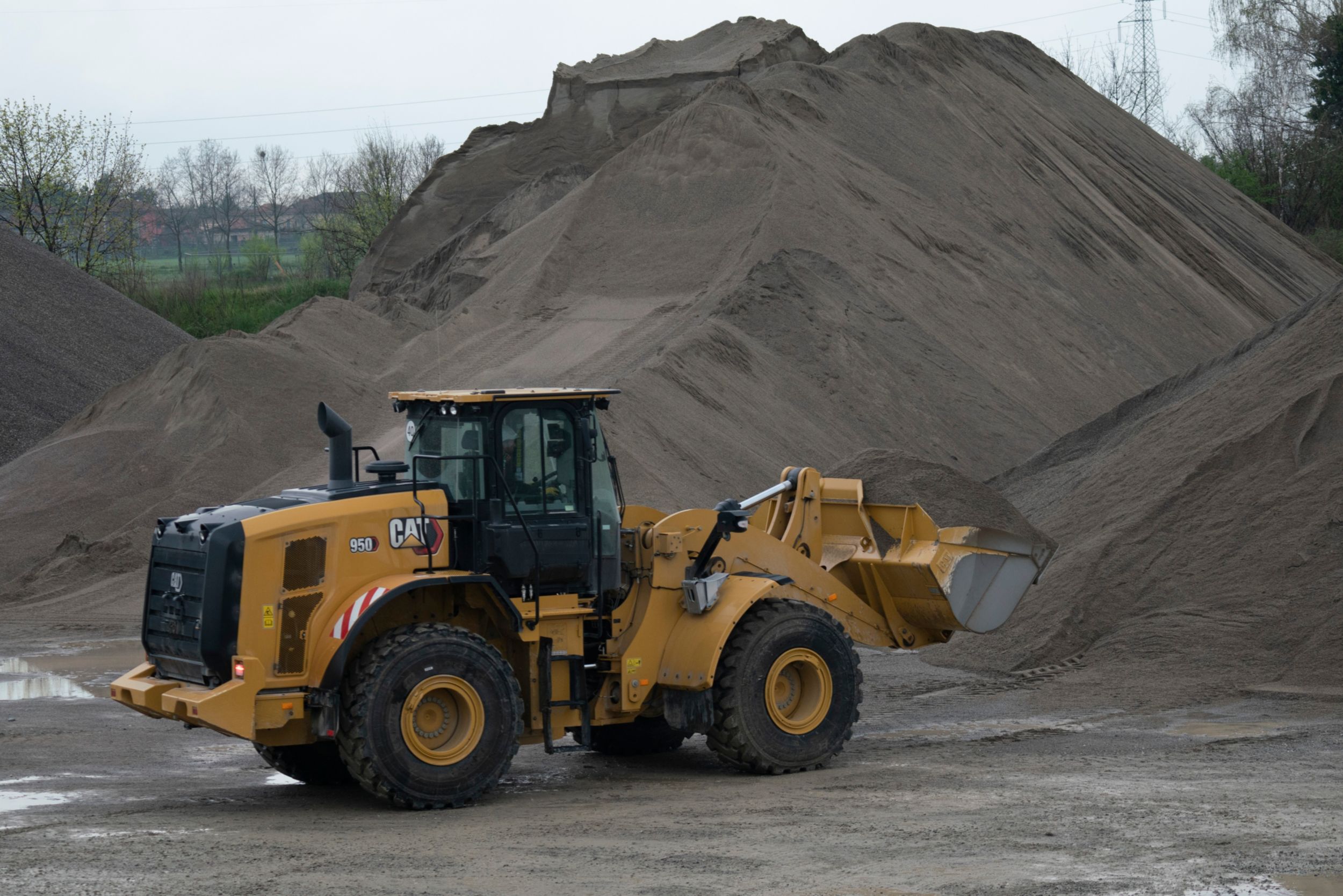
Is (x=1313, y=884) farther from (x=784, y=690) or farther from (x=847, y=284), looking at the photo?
(x=847, y=284)

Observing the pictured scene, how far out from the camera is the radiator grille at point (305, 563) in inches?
313

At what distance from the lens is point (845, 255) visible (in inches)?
1053

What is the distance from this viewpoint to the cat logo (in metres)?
8.27

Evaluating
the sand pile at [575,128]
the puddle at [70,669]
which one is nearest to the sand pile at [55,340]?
→ the sand pile at [575,128]

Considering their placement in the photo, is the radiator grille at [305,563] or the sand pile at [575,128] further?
the sand pile at [575,128]

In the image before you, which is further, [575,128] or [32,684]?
[575,128]

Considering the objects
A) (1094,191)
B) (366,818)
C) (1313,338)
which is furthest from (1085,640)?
(1094,191)

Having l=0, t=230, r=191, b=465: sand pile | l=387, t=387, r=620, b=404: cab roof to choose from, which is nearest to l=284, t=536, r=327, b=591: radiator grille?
l=387, t=387, r=620, b=404: cab roof

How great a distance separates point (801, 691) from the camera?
372 inches

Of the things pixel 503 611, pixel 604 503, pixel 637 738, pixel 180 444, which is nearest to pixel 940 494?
pixel 637 738

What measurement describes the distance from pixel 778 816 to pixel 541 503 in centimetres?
231

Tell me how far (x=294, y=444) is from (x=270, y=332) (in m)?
4.75

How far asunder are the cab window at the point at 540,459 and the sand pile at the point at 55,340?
78.6 feet

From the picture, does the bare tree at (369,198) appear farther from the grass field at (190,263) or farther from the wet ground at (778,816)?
the wet ground at (778,816)
